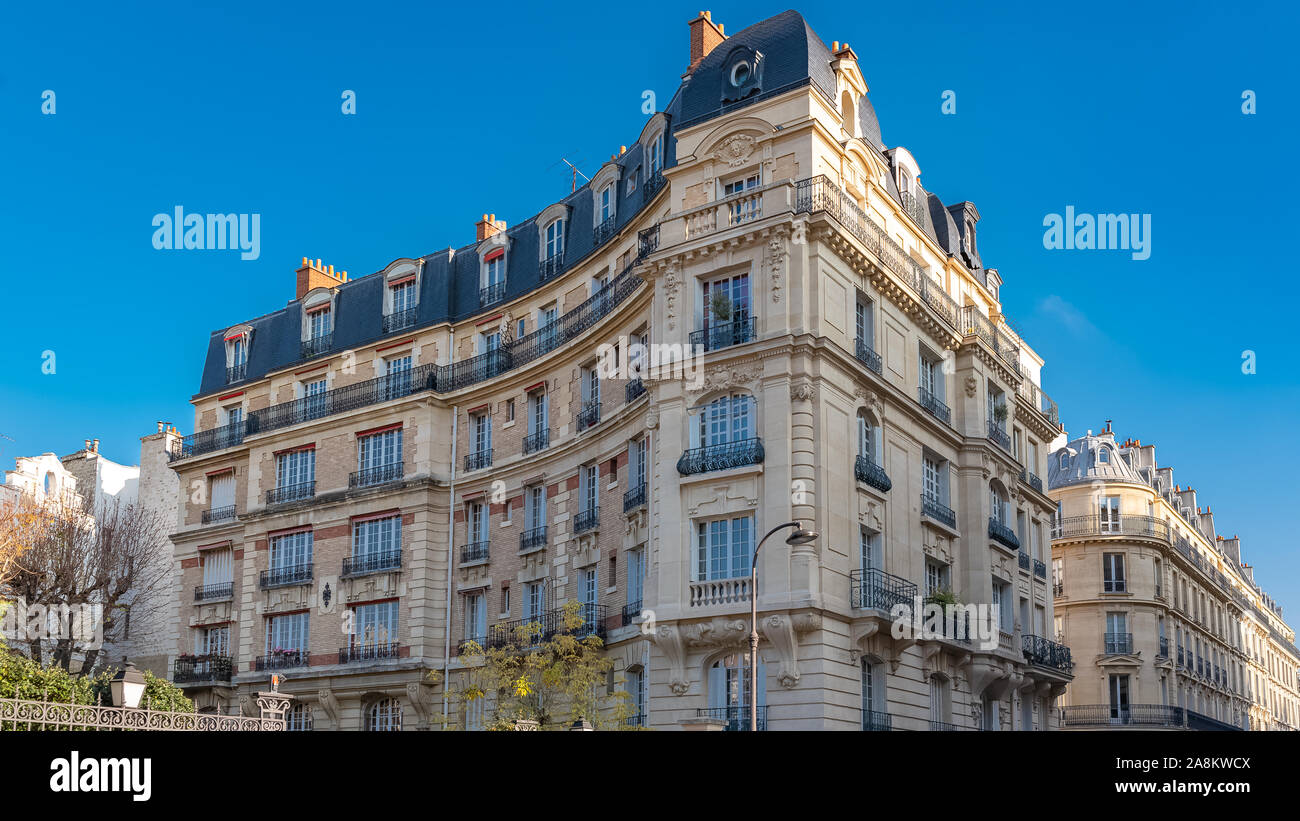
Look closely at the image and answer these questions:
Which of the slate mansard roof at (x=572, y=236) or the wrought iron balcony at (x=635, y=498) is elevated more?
the slate mansard roof at (x=572, y=236)

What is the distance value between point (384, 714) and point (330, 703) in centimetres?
165

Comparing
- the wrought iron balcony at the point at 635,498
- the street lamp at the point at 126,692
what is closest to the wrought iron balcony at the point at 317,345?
the wrought iron balcony at the point at 635,498

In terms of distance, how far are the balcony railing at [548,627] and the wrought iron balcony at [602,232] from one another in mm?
10067

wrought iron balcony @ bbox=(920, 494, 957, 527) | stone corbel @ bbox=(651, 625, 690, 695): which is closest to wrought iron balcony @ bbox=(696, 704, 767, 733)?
stone corbel @ bbox=(651, 625, 690, 695)

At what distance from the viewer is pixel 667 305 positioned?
29047 millimetres

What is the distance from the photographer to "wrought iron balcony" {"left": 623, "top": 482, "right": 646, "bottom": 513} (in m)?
30.0

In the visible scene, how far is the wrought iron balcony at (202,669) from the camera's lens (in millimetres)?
40312

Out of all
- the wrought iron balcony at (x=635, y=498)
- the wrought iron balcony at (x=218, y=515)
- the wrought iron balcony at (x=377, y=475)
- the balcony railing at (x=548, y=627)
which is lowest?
the balcony railing at (x=548, y=627)

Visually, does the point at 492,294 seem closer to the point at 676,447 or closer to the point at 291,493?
the point at 291,493

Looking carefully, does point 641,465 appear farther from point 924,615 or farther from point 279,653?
point 279,653

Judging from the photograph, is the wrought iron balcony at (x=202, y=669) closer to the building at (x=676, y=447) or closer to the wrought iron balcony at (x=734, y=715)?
the building at (x=676, y=447)

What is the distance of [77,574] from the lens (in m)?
39.8
